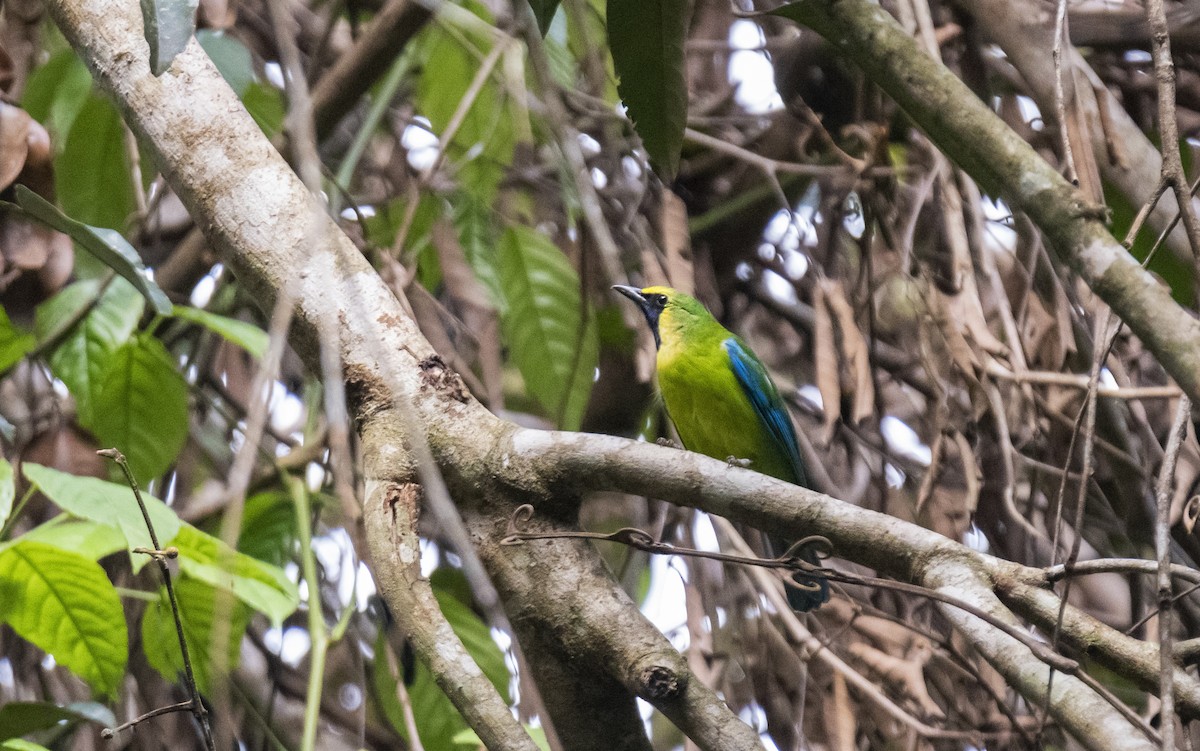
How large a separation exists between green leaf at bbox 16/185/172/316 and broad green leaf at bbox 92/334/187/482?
2.47 feet

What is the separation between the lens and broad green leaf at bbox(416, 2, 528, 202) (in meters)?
3.92

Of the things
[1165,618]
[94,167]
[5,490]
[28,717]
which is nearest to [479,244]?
[94,167]

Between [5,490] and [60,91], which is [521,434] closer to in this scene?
[5,490]

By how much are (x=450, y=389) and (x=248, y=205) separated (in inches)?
21.9

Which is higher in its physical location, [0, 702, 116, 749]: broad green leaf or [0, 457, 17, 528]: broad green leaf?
[0, 457, 17, 528]: broad green leaf

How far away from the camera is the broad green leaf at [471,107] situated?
3.92 m

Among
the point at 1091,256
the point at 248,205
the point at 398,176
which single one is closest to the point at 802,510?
the point at 1091,256

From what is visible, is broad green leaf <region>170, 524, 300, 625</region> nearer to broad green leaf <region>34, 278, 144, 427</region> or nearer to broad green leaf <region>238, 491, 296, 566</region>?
broad green leaf <region>34, 278, 144, 427</region>

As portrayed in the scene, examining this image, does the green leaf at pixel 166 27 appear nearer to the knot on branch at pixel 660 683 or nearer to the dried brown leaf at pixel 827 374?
the knot on branch at pixel 660 683

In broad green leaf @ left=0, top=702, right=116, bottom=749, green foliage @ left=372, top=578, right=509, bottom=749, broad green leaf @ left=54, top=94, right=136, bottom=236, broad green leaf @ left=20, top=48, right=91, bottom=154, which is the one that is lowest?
→ green foliage @ left=372, top=578, right=509, bottom=749

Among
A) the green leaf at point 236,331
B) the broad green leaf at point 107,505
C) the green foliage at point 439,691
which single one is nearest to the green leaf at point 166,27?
the broad green leaf at point 107,505

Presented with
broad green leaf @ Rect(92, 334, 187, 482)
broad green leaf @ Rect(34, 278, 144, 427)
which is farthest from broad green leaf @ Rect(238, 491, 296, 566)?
broad green leaf @ Rect(34, 278, 144, 427)

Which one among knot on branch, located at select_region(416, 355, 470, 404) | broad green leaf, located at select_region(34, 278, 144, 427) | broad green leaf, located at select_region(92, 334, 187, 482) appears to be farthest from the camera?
broad green leaf, located at select_region(92, 334, 187, 482)

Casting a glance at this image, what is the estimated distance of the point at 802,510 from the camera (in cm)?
168
